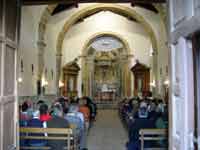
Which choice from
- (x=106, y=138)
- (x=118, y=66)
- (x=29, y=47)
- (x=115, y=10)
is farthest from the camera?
(x=118, y=66)

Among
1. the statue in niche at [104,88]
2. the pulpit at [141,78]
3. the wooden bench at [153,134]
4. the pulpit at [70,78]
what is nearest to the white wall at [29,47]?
the wooden bench at [153,134]

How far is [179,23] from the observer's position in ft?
9.05

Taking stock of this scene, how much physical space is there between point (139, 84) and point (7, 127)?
14.8 meters

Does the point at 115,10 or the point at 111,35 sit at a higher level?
the point at 115,10

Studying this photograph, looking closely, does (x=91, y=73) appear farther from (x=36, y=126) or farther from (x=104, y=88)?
(x=36, y=126)

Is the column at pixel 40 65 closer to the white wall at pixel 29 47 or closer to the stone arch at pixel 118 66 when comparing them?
the white wall at pixel 29 47

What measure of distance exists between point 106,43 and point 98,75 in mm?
4162

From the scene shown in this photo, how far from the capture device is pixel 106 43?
1894 centimetres

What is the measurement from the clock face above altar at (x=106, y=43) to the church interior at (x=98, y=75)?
0.06 metres

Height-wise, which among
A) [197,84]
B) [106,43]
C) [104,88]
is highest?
[106,43]

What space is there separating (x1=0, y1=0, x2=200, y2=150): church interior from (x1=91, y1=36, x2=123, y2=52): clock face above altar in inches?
2.5

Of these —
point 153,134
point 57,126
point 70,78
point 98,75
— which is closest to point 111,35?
point 70,78

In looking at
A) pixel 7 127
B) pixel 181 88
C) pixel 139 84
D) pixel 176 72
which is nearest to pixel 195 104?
pixel 181 88

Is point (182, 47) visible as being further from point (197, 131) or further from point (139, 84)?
point (139, 84)
